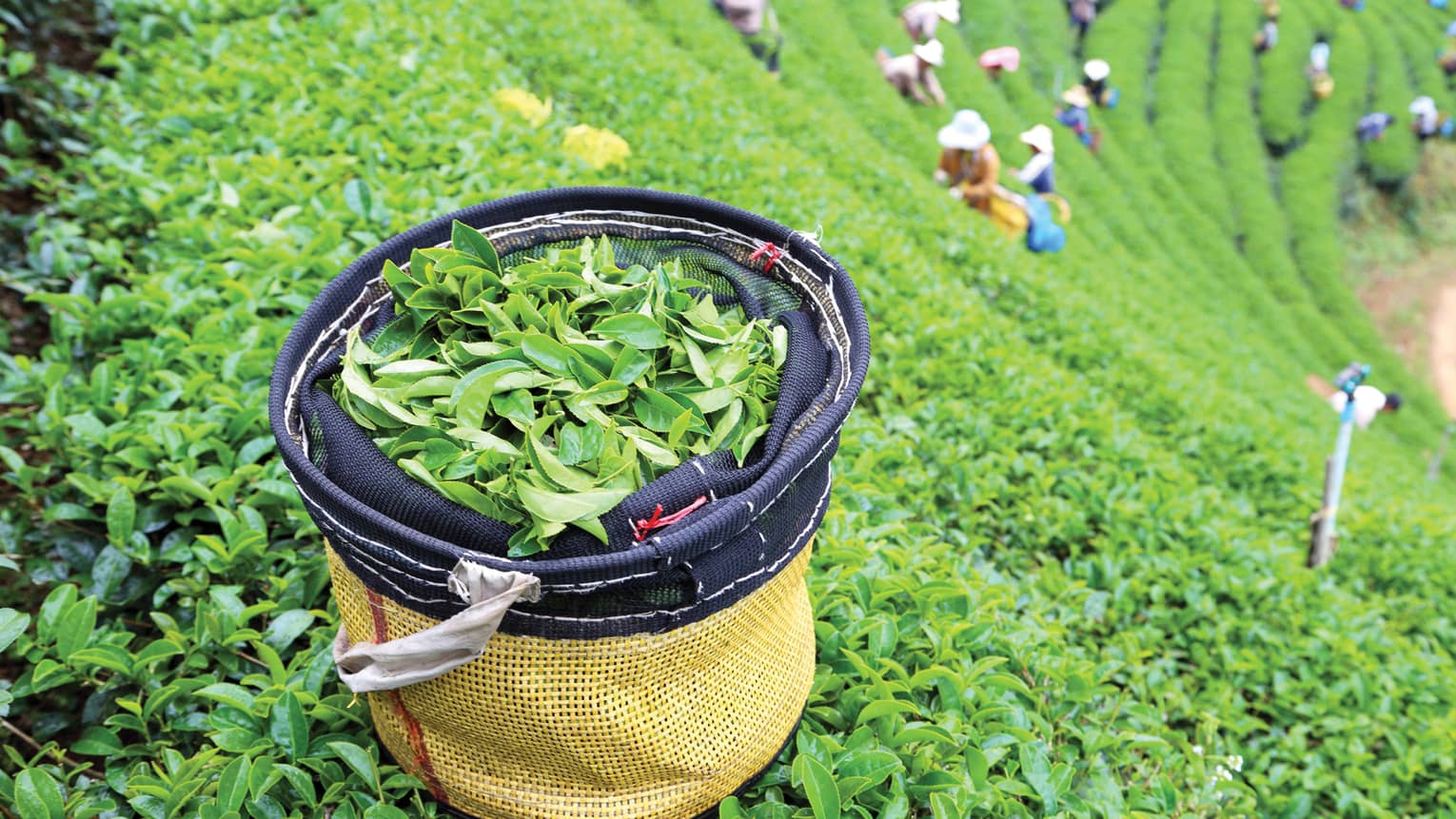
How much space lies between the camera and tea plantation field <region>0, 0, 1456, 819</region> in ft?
6.63

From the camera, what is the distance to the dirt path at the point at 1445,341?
19516mm

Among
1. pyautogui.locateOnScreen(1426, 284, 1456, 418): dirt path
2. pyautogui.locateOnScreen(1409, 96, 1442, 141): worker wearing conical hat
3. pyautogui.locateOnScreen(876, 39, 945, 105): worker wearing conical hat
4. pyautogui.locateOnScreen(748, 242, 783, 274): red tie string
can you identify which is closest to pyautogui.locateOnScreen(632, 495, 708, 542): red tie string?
pyautogui.locateOnScreen(748, 242, 783, 274): red tie string

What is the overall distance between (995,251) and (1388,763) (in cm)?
386

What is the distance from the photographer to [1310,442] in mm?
7344

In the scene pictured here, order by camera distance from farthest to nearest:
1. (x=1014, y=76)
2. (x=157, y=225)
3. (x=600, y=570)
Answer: (x=1014, y=76) < (x=157, y=225) < (x=600, y=570)

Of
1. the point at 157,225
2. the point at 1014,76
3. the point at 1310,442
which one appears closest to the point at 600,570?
the point at 157,225

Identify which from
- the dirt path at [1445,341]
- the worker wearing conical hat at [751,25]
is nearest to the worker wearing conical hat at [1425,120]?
the dirt path at [1445,341]

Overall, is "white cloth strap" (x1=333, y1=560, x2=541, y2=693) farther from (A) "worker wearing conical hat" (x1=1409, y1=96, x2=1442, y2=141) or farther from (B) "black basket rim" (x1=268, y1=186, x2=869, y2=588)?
(A) "worker wearing conical hat" (x1=1409, y1=96, x2=1442, y2=141)

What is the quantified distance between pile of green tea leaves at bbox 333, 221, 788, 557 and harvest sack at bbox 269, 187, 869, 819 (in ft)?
0.18

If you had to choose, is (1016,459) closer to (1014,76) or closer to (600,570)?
(600,570)

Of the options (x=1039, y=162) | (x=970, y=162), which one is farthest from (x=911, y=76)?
(x=970, y=162)

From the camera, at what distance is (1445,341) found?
20.4m

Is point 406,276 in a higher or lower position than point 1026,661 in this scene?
higher

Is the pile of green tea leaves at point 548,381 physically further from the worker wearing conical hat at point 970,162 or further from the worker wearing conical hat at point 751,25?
the worker wearing conical hat at point 751,25
